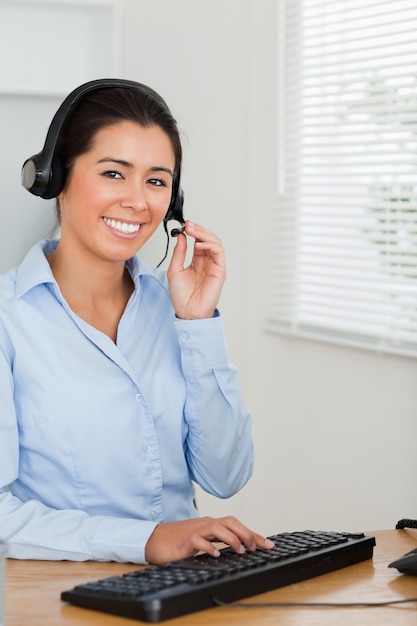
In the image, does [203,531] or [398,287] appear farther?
[398,287]

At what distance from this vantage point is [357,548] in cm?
136

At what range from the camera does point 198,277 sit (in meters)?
1.94

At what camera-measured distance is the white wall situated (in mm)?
2969

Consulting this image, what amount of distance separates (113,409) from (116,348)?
0.11 metres

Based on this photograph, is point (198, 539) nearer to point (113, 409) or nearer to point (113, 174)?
point (113, 409)

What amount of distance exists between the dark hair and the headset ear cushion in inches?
0.7

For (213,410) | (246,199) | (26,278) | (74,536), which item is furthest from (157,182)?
(246,199)

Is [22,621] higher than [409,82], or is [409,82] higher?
[409,82]

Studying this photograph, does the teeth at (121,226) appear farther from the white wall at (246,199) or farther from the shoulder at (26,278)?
the white wall at (246,199)

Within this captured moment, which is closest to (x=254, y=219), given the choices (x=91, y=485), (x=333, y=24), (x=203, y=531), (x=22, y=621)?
(x=333, y=24)

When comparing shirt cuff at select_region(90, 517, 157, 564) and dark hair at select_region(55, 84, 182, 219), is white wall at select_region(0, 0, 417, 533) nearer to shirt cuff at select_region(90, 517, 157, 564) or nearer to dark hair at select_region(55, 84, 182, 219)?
dark hair at select_region(55, 84, 182, 219)

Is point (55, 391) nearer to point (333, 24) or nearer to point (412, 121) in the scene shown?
point (412, 121)

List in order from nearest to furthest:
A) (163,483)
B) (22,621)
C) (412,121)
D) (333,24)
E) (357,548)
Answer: (22,621) → (357,548) → (163,483) → (412,121) → (333,24)

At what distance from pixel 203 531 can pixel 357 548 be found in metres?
0.21
